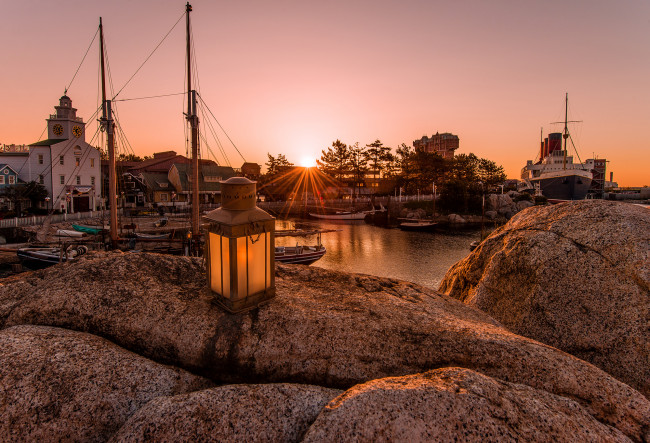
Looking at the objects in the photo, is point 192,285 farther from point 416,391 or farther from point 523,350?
point 523,350

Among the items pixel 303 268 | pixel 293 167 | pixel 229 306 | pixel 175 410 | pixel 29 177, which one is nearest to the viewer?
pixel 175 410

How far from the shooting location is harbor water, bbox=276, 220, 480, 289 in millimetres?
29916

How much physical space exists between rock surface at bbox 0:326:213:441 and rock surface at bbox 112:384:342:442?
0.46 metres

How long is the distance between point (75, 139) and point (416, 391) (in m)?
59.4

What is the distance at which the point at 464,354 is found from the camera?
365cm

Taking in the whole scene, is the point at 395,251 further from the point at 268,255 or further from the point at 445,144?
the point at 445,144

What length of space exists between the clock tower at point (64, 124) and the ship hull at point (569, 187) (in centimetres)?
8689

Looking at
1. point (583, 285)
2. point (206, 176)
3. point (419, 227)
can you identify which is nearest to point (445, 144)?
point (419, 227)

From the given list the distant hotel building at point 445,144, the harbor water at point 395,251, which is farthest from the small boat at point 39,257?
the distant hotel building at point 445,144

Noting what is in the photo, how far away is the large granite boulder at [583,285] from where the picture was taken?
15.8 ft

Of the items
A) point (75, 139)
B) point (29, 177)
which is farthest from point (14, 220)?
point (75, 139)

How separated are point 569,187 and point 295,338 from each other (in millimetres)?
75735

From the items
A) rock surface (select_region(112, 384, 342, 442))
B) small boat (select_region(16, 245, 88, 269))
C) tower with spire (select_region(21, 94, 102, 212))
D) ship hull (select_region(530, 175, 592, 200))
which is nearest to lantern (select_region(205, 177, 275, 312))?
rock surface (select_region(112, 384, 342, 442))

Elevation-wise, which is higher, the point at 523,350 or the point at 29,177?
the point at 29,177
